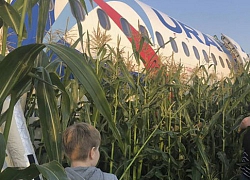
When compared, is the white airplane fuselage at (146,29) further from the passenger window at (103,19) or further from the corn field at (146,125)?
the corn field at (146,125)

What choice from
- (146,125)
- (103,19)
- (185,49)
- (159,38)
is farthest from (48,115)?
(185,49)

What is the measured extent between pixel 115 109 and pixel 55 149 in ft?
7.58

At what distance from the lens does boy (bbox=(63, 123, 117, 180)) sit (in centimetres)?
187

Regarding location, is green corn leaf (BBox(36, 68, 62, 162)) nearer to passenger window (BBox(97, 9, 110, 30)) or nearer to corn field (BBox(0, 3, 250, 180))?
corn field (BBox(0, 3, 250, 180))

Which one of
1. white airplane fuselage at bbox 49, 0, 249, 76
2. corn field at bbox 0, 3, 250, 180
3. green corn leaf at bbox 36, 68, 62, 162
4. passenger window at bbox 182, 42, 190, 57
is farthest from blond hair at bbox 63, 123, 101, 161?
passenger window at bbox 182, 42, 190, 57

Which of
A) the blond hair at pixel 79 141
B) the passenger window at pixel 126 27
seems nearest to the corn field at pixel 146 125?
the blond hair at pixel 79 141

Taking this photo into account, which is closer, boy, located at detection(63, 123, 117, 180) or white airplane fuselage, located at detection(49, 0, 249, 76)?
boy, located at detection(63, 123, 117, 180)

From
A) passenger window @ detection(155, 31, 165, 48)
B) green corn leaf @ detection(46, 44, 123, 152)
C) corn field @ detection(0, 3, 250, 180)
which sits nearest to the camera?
green corn leaf @ detection(46, 44, 123, 152)

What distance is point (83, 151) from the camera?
190cm

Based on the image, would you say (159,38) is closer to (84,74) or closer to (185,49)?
(185,49)

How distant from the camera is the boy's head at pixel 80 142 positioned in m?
1.90

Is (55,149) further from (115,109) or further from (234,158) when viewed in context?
(234,158)

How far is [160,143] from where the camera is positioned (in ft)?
13.9

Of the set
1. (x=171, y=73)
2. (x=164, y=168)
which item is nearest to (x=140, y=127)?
(x=164, y=168)
